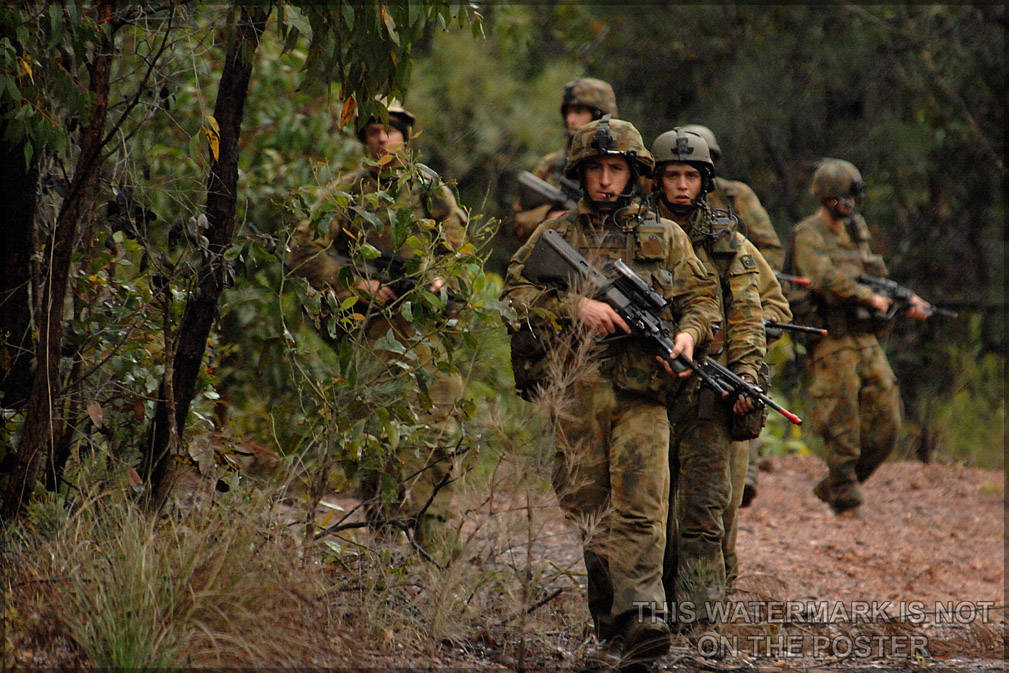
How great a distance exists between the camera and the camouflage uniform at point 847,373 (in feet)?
29.8

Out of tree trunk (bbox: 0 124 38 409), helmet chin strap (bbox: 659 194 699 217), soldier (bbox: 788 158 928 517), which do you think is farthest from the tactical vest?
soldier (bbox: 788 158 928 517)

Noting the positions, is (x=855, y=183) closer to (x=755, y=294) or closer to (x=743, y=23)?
(x=755, y=294)

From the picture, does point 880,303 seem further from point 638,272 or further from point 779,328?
point 638,272

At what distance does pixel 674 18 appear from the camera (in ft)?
50.6

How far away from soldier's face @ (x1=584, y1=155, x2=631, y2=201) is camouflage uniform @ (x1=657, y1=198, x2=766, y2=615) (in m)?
0.58

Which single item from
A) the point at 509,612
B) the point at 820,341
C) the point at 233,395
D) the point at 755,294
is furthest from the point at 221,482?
the point at 820,341

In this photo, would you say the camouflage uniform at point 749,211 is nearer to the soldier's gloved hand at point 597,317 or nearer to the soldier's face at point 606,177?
the soldier's face at point 606,177

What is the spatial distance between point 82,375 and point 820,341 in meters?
5.62

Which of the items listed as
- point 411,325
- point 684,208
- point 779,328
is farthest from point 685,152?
point 411,325

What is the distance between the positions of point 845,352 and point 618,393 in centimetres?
421

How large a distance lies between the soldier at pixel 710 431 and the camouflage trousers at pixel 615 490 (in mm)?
488

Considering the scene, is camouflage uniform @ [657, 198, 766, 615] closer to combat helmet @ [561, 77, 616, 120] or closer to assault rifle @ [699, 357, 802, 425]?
assault rifle @ [699, 357, 802, 425]

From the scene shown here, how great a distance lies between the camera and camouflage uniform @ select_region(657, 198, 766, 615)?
5723mm

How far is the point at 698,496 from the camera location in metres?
5.77
